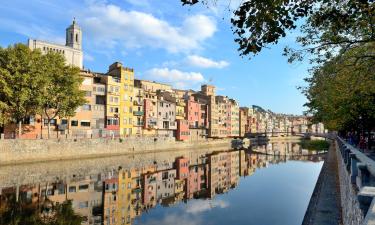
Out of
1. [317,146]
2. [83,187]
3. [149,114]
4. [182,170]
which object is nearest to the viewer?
[83,187]

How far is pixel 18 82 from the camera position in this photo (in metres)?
50.2

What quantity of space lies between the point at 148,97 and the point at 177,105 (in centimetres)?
1553

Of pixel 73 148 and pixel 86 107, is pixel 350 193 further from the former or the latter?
pixel 86 107

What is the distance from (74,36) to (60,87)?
158 ft

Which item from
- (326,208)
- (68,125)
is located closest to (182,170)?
(68,125)

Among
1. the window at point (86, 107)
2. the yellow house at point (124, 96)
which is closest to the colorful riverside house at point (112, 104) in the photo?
the yellow house at point (124, 96)

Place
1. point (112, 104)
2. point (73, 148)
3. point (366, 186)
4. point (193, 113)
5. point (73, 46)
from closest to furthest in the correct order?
point (366, 186) < point (73, 148) < point (112, 104) < point (73, 46) < point (193, 113)

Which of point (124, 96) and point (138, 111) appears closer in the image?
point (124, 96)

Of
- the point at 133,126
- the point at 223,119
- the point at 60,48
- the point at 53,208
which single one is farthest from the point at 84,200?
the point at 223,119

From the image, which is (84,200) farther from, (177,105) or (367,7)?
(177,105)

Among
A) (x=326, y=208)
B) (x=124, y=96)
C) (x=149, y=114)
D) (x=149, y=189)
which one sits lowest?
(x=149, y=189)

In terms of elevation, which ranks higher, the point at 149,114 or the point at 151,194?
the point at 149,114

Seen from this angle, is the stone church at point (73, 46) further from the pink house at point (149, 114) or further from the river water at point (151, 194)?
the river water at point (151, 194)

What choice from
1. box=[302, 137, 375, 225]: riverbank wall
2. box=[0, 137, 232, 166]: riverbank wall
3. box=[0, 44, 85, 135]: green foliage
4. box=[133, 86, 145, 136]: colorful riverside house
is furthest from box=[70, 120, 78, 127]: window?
box=[302, 137, 375, 225]: riverbank wall
